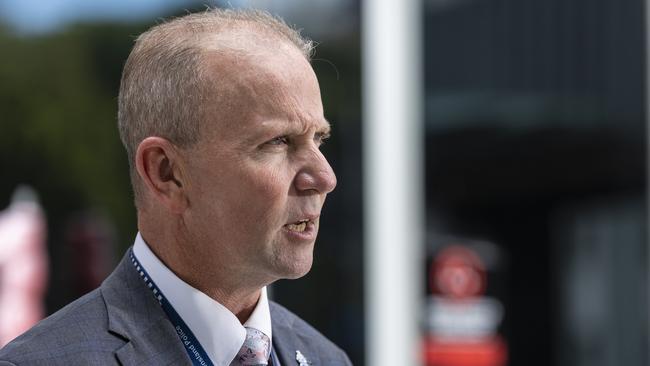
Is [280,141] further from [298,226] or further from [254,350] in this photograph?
[254,350]

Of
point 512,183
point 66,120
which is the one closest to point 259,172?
point 66,120

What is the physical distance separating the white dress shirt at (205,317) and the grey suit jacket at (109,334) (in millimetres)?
26

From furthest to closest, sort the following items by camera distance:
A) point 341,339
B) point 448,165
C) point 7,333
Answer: point 448,165 → point 341,339 → point 7,333

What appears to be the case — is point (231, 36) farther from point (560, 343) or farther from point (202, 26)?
point (560, 343)

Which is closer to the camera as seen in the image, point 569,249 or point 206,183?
point 206,183

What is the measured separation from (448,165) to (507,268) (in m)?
0.65

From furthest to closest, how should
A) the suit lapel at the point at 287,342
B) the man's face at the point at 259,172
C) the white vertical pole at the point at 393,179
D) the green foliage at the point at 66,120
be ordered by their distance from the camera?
the white vertical pole at the point at 393,179 → the green foliage at the point at 66,120 → the suit lapel at the point at 287,342 → the man's face at the point at 259,172

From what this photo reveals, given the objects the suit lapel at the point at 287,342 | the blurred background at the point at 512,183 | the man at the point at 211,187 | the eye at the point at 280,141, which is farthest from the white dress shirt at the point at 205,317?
the blurred background at the point at 512,183

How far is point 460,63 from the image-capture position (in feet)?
20.3

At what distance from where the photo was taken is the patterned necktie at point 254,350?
157 cm

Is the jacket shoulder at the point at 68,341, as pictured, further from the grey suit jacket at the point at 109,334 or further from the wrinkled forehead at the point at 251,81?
the wrinkled forehead at the point at 251,81

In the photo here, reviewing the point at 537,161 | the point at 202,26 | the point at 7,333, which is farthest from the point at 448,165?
the point at 202,26

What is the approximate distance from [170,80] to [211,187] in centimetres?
16

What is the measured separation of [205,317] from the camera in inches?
60.8
